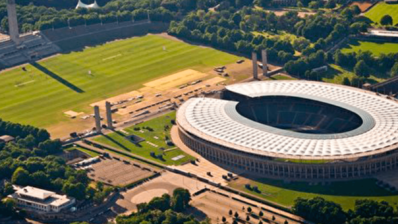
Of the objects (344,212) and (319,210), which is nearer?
(344,212)

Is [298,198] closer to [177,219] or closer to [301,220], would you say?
[301,220]

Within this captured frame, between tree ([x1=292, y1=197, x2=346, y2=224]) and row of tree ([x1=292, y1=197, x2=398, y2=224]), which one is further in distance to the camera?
tree ([x1=292, y1=197, x2=346, y2=224])

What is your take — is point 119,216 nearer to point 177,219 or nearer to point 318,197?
point 177,219

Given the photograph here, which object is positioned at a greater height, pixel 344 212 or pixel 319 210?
pixel 319 210

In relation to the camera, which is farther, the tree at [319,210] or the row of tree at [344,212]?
the tree at [319,210]

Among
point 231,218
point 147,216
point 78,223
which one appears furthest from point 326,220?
point 78,223

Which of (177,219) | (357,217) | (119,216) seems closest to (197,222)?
(177,219)
